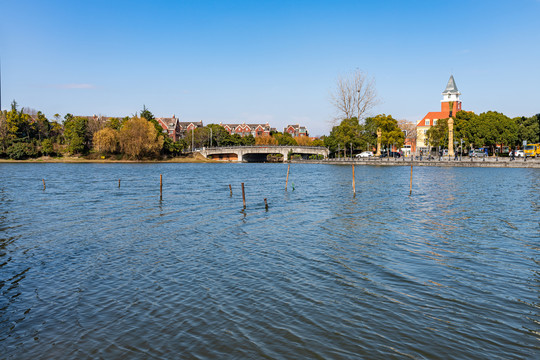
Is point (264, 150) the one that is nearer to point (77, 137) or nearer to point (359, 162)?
point (359, 162)

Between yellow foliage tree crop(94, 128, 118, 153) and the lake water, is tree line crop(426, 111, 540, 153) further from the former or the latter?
the lake water

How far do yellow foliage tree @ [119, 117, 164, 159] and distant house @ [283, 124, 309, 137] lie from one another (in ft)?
307

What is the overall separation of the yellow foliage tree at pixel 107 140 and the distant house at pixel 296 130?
9860cm

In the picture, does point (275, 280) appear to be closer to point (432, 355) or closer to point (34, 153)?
point (432, 355)

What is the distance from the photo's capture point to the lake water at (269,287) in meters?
7.68

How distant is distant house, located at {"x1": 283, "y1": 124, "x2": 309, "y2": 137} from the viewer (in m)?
188

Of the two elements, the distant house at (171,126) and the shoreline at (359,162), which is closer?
the shoreline at (359,162)

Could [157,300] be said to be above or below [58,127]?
below

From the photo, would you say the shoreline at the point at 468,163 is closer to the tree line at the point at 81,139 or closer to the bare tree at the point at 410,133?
the tree line at the point at 81,139

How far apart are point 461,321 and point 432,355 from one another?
1785 mm

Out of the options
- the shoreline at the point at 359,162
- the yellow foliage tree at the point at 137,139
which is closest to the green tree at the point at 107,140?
the yellow foliage tree at the point at 137,139

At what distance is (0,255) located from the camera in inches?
553

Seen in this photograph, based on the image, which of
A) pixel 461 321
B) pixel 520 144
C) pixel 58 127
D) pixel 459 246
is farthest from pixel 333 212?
pixel 58 127

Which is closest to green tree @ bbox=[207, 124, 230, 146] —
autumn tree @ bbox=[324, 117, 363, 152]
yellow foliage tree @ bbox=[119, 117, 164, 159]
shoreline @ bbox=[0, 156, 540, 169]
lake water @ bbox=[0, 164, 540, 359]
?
shoreline @ bbox=[0, 156, 540, 169]
